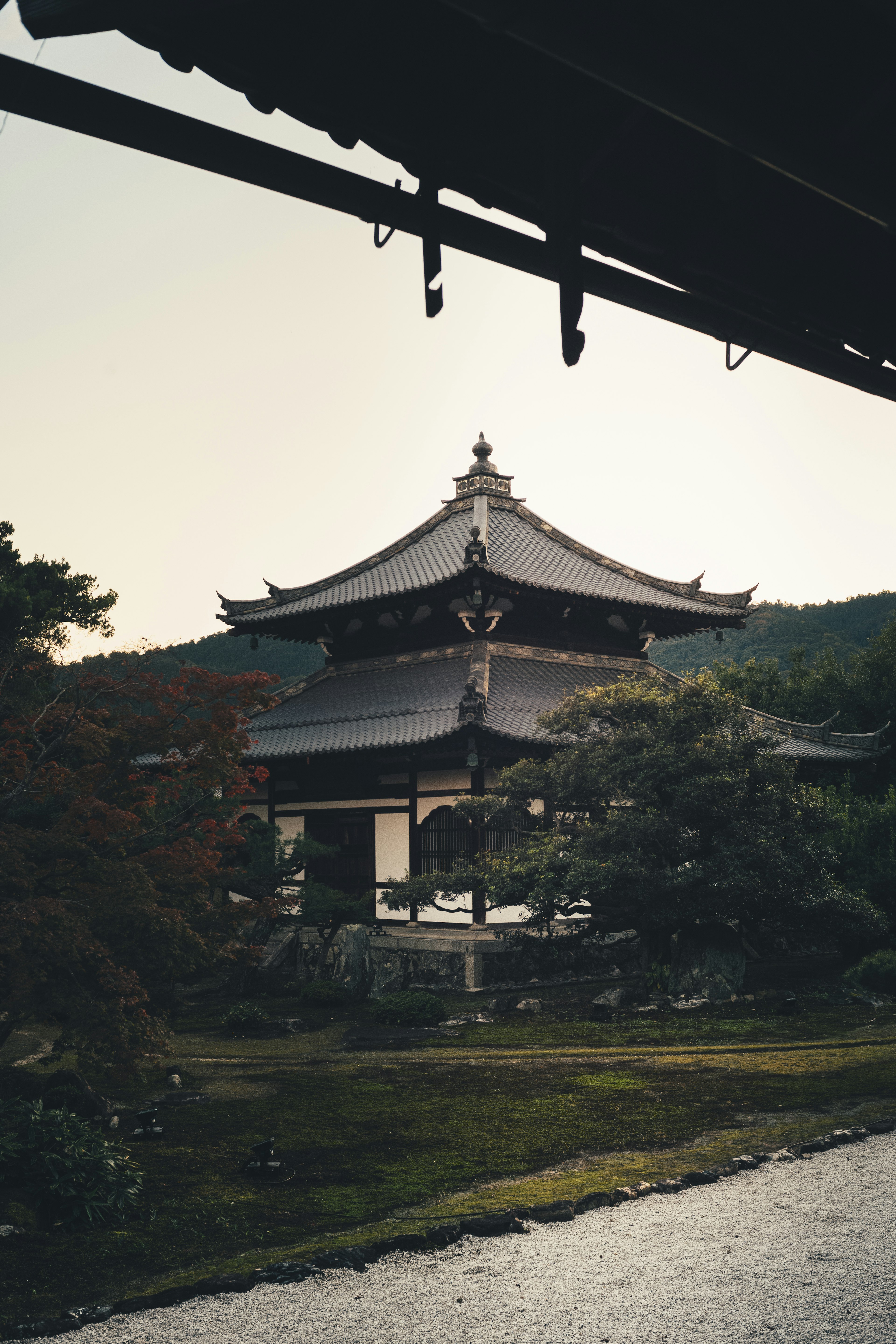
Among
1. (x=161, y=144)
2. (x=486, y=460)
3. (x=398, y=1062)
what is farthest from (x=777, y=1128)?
(x=486, y=460)

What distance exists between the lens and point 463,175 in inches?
137

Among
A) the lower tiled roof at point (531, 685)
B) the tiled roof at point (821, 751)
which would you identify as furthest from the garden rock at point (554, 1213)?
the tiled roof at point (821, 751)

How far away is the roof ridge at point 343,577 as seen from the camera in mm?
25453

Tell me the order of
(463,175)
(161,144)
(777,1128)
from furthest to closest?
(777,1128) < (463,175) < (161,144)

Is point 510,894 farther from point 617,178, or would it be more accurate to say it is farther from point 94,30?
point 94,30

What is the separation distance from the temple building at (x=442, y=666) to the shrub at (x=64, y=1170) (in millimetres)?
11217

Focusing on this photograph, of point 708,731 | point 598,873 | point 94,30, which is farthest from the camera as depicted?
point 708,731

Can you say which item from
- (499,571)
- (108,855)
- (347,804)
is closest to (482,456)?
(499,571)

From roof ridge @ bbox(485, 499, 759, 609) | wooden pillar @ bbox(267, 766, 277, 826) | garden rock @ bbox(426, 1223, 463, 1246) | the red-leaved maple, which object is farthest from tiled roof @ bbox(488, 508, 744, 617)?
garden rock @ bbox(426, 1223, 463, 1246)

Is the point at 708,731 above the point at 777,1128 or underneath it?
above

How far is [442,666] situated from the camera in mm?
22250

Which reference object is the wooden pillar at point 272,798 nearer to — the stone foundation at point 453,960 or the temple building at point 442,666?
the temple building at point 442,666

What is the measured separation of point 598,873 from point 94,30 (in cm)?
1267

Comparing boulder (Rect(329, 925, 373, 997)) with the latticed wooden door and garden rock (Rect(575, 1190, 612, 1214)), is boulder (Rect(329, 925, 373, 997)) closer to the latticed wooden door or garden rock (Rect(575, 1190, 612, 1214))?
the latticed wooden door
